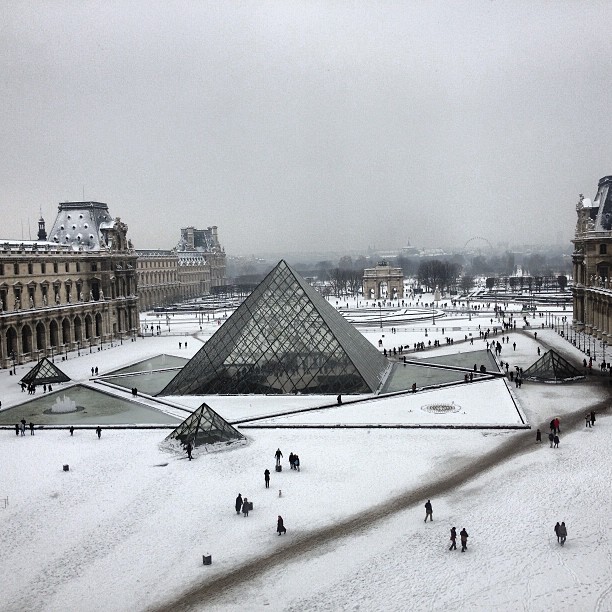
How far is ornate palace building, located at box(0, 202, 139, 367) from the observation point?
51844mm

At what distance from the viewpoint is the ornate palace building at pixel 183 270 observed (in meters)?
109

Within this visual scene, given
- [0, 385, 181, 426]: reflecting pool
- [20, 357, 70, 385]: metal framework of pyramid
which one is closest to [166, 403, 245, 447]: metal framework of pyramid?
[0, 385, 181, 426]: reflecting pool

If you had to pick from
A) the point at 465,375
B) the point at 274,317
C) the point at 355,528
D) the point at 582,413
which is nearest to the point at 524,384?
the point at 465,375

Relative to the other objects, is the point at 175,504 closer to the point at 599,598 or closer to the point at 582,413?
the point at 599,598

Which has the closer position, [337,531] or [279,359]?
[337,531]

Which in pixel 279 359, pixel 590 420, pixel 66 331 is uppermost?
pixel 66 331

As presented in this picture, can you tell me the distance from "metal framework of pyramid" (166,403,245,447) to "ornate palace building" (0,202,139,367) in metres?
28.1

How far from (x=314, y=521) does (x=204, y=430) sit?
849cm

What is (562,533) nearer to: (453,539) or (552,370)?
(453,539)

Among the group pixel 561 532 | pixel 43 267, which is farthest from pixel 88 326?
pixel 561 532

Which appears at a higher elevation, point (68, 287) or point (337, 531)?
point (68, 287)

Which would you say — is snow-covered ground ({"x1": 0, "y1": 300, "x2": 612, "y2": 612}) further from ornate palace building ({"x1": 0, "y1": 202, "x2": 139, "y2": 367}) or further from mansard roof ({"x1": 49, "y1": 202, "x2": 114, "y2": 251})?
mansard roof ({"x1": 49, "y1": 202, "x2": 114, "y2": 251})

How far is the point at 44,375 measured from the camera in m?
40.7

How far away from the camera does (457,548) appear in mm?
16359
